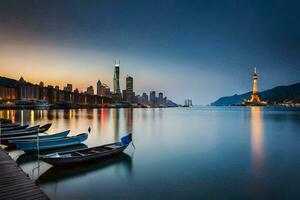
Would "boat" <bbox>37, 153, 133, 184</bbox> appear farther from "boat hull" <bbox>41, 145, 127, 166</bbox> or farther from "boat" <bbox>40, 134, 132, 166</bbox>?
"boat" <bbox>40, 134, 132, 166</bbox>

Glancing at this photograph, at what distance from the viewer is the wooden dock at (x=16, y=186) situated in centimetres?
1072

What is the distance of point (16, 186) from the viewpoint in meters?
11.9

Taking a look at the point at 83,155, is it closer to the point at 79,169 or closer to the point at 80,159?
the point at 80,159

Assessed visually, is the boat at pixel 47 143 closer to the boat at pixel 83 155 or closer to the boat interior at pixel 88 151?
the boat interior at pixel 88 151

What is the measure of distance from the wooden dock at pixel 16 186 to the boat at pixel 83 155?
8.52 feet

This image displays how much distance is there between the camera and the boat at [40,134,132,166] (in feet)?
57.4

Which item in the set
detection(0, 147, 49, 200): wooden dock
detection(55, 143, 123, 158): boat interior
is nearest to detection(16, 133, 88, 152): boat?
detection(55, 143, 123, 158): boat interior

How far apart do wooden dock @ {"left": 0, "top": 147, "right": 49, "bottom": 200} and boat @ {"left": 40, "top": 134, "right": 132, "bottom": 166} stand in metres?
2.60

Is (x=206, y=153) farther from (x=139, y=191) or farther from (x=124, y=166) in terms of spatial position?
(x=139, y=191)

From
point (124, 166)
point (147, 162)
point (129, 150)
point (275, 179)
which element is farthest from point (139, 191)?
point (129, 150)

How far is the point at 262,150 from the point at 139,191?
807 inches

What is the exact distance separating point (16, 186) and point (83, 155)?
7.27 metres

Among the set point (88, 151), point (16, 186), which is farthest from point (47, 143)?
point (16, 186)

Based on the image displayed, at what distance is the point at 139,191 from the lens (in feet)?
49.8
